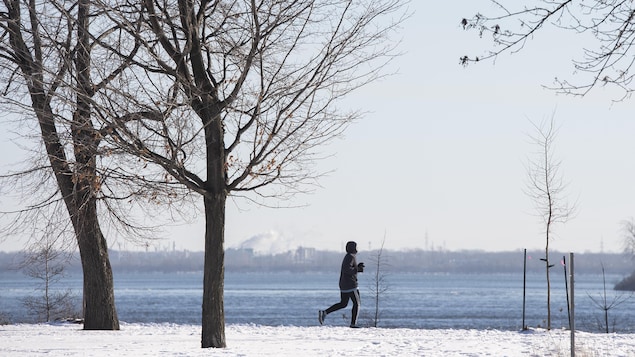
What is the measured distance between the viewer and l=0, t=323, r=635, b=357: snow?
1541cm

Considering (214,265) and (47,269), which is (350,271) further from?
(47,269)

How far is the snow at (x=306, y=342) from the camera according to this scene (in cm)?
1541

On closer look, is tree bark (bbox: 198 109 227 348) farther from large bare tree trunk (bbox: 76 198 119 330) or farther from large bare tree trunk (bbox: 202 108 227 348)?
large bare tree trunk (bbox: 76 198 119 330)

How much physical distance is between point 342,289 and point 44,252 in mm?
6563

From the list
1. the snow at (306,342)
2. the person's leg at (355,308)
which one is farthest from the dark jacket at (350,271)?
the snow at (306,342)

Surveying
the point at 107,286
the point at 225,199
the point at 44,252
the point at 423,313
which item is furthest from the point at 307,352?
the point at 423,313

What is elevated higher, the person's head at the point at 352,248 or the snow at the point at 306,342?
the person's head at the point at 352,248

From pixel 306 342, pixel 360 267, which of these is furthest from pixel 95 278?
pixel 306 342

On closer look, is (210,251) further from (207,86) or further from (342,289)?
(342,289)

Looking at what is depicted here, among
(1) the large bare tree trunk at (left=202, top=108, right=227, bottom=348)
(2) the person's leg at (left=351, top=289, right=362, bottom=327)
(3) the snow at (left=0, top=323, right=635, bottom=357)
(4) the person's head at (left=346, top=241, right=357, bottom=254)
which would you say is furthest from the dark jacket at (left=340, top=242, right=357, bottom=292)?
(1) the large bare tree trunk at (left=202, top=108, right=227, bottom=348)

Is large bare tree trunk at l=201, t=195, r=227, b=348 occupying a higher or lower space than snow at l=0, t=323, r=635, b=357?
higher

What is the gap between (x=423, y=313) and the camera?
2854 inches

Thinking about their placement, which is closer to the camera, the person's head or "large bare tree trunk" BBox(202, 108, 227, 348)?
"large bare tree trunk" BBox(202, 108, 227, 348)

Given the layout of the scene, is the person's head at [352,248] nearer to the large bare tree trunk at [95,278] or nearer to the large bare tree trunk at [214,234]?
the large bare tree trunk at [214,234]
